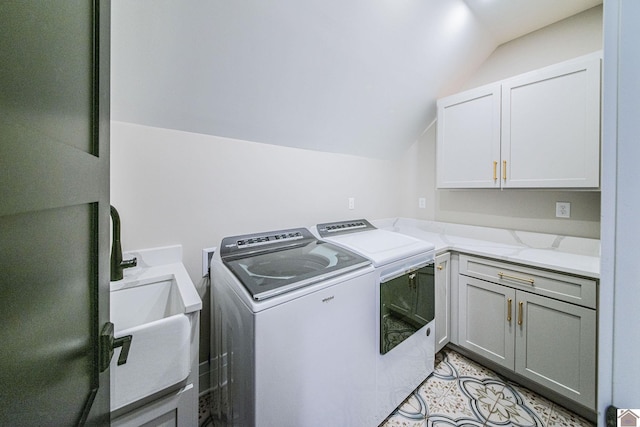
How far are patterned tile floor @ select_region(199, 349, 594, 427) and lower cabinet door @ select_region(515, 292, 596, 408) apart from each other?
144mm

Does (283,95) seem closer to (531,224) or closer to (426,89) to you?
(426,89)

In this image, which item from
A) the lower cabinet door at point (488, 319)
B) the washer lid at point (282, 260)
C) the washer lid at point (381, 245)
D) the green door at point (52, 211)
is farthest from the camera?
the lower cabinet door at point (488, 319)

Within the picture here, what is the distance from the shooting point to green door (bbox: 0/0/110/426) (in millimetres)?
265

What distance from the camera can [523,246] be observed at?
205 centimetres

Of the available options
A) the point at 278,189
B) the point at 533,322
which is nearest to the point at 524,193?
the point at 533,322

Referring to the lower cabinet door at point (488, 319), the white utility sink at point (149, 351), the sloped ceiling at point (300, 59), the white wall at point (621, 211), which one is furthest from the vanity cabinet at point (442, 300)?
the white utility sink at point (149, 351)

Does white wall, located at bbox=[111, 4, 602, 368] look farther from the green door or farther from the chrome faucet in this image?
the green door

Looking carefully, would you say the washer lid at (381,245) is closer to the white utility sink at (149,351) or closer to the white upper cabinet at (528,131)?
the white upper cabinet at (528,131)

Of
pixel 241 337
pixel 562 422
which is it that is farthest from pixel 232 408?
pixel 562 422

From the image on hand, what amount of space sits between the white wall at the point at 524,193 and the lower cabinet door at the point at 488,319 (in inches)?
27.7

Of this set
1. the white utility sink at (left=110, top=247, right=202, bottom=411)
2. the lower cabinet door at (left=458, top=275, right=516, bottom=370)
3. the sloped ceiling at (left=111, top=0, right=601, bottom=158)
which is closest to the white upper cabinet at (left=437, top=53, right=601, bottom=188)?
the sloped ceiling at (left=111, top=0, right=601, bottom=158)

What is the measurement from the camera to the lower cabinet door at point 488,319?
68.9 inches

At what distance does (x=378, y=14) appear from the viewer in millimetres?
1536

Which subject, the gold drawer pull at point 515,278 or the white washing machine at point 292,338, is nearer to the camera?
the white washing machine at point 292,338
